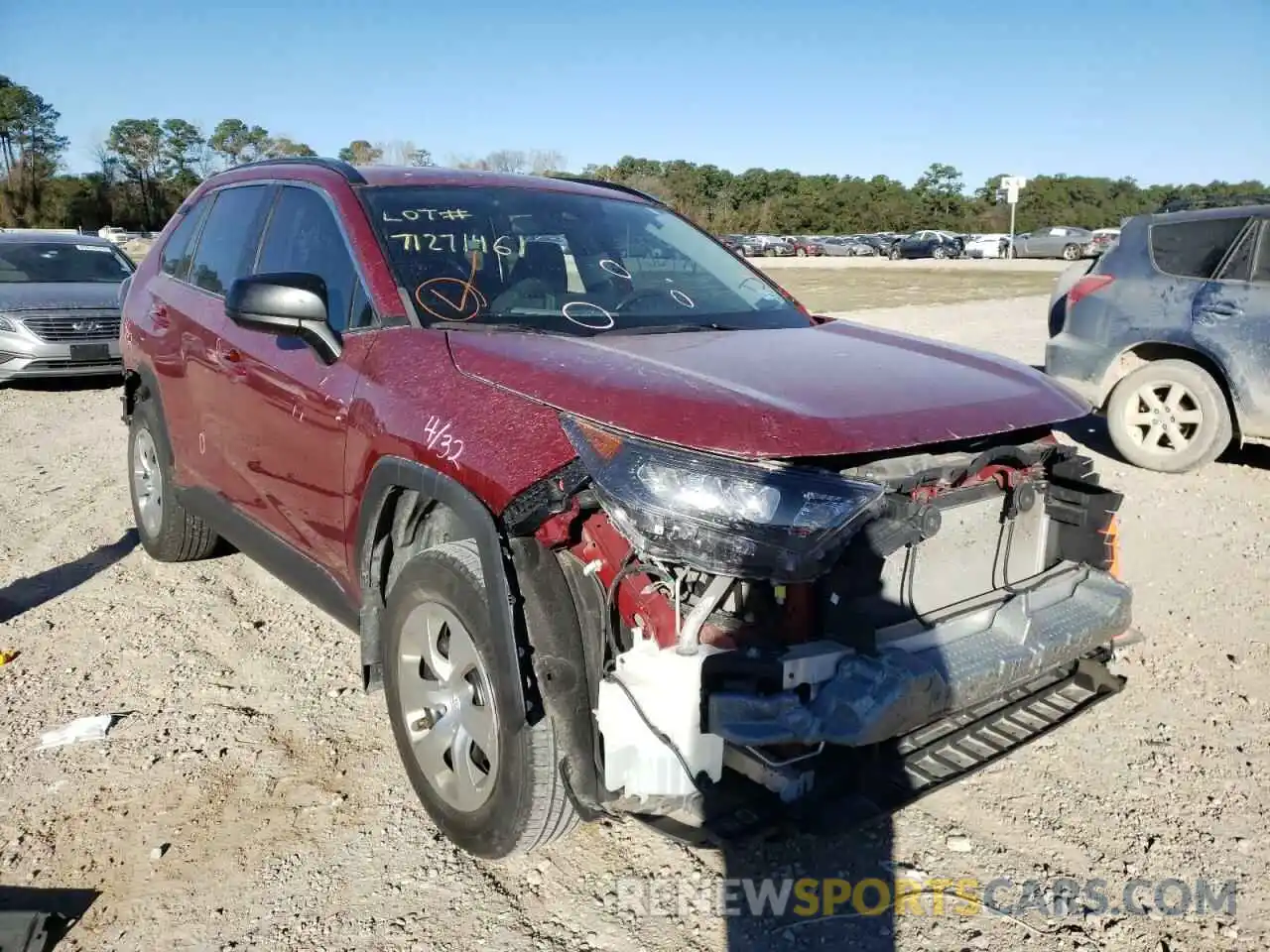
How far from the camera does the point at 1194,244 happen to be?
268 inches

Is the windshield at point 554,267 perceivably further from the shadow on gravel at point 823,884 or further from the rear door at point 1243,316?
the rear door at point 1243,316

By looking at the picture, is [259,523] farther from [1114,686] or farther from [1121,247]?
[1121,247]

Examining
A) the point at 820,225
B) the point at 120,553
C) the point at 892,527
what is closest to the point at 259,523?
the point at 120,553

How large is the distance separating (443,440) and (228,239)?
226cm

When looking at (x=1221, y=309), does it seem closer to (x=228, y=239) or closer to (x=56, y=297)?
(x=228, y=239)

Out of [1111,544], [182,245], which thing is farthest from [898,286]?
[1111,544]

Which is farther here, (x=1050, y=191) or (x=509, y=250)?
(x=1050, y=191)

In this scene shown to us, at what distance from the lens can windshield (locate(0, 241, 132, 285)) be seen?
1120cm

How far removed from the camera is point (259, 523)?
12.5 feet

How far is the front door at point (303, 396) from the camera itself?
124 inches

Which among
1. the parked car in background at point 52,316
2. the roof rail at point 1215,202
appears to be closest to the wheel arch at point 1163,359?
the roof rail at point 1215,202

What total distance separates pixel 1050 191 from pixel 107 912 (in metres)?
84.0

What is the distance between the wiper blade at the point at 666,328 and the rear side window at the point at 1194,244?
16.0 feet

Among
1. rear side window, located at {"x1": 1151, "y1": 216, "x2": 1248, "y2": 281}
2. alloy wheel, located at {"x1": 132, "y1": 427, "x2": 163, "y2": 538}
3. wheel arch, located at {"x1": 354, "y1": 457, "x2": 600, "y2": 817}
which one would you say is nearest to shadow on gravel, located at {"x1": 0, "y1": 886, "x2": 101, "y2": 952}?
wheel arch, located at {"x1": 354, "y1": 457, "x2": 600, "y2": 817}
